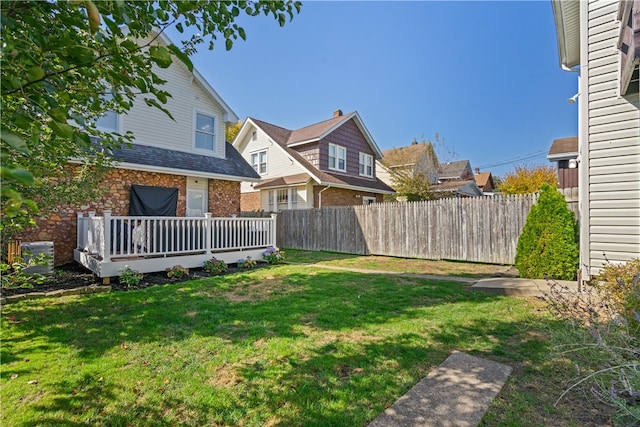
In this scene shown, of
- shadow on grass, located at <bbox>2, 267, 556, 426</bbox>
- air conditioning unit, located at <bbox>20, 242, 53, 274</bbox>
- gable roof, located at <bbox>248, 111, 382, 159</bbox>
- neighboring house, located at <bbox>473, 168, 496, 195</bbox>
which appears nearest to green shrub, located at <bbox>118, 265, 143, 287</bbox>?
shadow on grass, located at <bbox>2, 267, 556, 426</bbox>

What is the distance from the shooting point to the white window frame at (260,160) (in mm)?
19486

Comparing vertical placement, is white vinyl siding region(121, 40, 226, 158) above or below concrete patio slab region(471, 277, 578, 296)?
above

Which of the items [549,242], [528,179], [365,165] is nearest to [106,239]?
[549,242]

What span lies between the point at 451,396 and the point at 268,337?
7.07 feet

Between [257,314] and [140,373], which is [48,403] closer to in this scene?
[140,373]

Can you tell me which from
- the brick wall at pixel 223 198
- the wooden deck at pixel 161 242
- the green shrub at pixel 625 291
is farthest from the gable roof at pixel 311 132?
the green shrub at pixel 625 291

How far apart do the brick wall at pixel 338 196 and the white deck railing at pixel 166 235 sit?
23.2ft

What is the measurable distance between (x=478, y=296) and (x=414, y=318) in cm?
201

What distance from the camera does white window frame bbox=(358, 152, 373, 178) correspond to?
67.7ft

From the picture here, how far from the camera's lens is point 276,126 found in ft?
70.6

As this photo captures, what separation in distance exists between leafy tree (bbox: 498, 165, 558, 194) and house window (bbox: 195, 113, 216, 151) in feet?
92.1

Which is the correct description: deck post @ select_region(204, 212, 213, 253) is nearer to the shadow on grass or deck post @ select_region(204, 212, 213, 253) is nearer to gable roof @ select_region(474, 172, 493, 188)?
the shadow on grass

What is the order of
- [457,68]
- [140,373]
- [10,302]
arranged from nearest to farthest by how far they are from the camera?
[140,373], [10,302], [457,68]

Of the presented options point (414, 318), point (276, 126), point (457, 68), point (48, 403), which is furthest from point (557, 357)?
point (276, 126)
